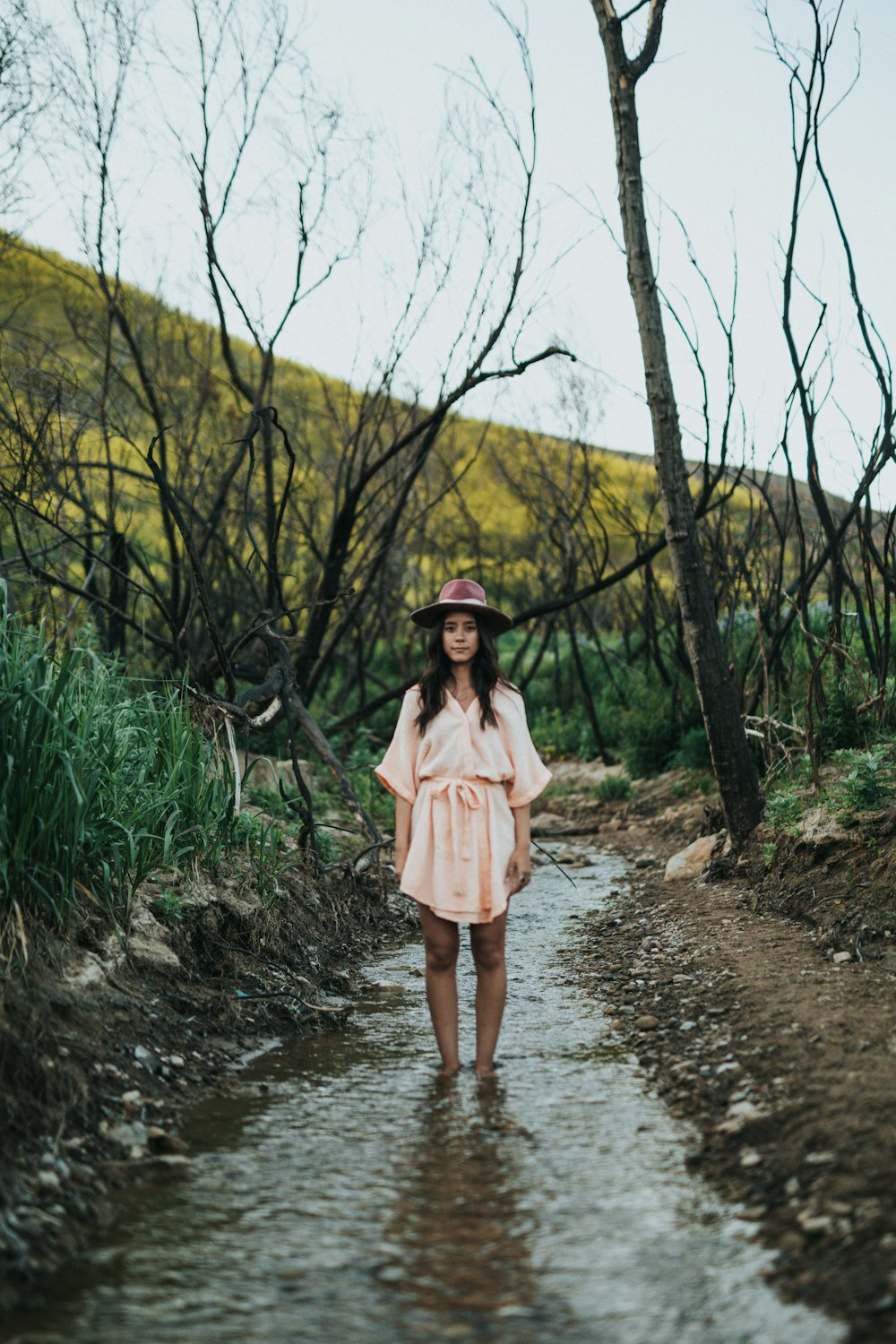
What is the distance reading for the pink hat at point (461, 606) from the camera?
4539 mm

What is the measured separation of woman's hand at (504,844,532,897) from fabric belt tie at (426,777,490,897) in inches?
7.9

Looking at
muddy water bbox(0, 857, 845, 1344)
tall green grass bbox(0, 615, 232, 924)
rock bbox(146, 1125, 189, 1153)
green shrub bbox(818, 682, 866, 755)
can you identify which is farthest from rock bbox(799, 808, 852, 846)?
rock bbox(146, 1125, 189, 1153)

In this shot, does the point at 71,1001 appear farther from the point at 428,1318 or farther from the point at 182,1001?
the point at 428,1318

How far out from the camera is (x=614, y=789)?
1326cm

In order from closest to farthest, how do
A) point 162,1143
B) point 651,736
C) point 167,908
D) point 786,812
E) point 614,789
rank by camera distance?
point 162,1143, point 167,908, point 786,812, point 651,736, point 614,789

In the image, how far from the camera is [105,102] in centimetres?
966

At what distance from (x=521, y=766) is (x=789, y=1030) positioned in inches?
53.2

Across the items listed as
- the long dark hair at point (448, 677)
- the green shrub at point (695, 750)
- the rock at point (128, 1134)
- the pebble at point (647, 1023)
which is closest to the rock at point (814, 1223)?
the rock at point (128, 1134)

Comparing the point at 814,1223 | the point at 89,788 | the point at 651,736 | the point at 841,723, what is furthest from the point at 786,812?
the point at 651,736

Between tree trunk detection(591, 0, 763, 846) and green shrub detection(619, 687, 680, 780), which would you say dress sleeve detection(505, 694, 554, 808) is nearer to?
tree trunk detection(591, 0, 763, 846)

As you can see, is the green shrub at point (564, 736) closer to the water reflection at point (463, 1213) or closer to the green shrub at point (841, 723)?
the green shrub at point (841, 723)

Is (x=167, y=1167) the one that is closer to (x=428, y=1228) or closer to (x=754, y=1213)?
(x=428, y=1228)

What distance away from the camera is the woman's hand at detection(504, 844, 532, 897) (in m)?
4.47

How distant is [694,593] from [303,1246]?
6.03m
